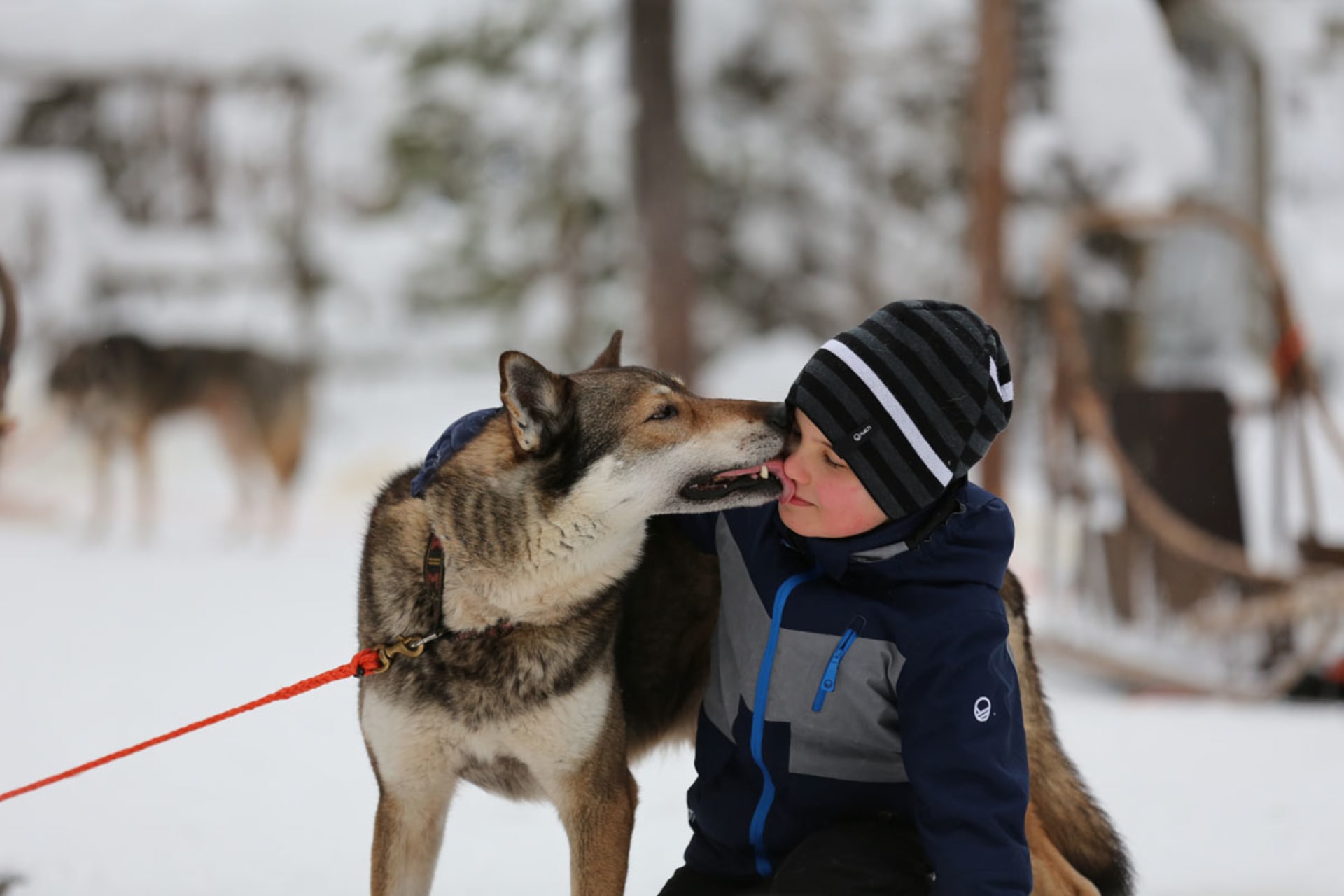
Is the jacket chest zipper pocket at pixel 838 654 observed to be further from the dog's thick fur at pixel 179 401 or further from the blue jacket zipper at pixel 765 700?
the dog's thick fur at pixel 179 401

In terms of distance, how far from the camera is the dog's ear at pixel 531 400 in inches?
60.4

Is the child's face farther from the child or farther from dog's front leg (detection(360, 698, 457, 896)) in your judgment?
dog's front leg (detection(360, 698, 457, 896))

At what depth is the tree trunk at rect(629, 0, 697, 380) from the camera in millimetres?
6062

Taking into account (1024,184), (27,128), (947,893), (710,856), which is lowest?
(710,856)

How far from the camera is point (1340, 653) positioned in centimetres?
405

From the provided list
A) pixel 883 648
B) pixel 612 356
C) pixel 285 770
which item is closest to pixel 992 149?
pixel 612 356

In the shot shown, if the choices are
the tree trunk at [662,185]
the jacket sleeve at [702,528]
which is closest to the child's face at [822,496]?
the jacket sleeve at [702,528]

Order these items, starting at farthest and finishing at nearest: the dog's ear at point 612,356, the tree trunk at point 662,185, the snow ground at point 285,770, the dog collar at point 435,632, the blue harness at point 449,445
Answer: the tree trunk at point 662,185 → the snow ground at point 285,770 → the dog's ear at point 612,356 → the blue harness at point 449,445 → the dog collar at point 435,632

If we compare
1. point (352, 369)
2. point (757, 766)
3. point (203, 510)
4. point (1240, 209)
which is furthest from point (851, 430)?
point (1240, 209)

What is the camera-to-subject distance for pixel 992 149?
5.14m

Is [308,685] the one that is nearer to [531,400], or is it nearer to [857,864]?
[531,400]

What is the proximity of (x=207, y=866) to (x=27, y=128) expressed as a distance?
267 inches

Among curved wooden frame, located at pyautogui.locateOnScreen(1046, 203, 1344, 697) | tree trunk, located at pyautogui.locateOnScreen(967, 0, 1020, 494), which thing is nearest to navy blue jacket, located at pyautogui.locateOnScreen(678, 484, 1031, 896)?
curved wooden frame, located at pyautogui.locateOnScreen(1046, 203, 1344, 697)

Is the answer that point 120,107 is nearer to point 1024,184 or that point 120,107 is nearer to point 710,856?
point 1024,184
